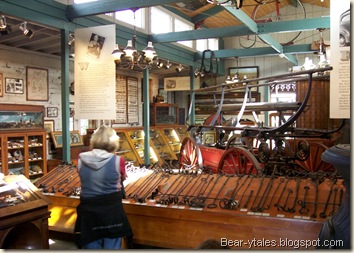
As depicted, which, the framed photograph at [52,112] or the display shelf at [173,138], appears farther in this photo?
the display shelf at [173,138]

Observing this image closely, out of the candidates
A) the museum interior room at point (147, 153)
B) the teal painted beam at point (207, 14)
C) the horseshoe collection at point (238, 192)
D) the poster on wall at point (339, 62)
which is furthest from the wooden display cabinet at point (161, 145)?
the poster on wall at point (339, 62)

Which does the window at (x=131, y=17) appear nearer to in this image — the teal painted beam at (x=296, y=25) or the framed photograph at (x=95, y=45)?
the teal painted beam at (x=296, y=25)

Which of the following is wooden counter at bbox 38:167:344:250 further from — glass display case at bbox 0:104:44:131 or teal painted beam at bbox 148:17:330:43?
teal painted beam at bbox 148:17:330:43

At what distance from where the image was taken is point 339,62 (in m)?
2.68

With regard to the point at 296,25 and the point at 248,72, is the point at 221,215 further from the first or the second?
the point at 248,72

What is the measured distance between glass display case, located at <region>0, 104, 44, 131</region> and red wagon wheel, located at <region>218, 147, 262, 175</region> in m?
4.49

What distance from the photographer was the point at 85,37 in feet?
17.4

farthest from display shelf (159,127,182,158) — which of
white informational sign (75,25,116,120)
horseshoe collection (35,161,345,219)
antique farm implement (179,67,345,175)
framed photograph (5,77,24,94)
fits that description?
horseshoe collection (35,161,345,219)

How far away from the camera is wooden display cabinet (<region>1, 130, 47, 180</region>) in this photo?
7121 millimetres

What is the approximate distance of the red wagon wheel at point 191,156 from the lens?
20.1 ft

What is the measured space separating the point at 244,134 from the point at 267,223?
1.97m

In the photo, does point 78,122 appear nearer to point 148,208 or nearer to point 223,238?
point 148,208

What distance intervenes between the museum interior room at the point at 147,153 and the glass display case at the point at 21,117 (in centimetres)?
3

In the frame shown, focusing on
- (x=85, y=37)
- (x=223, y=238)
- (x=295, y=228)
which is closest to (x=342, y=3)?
(x=295, y=228)
